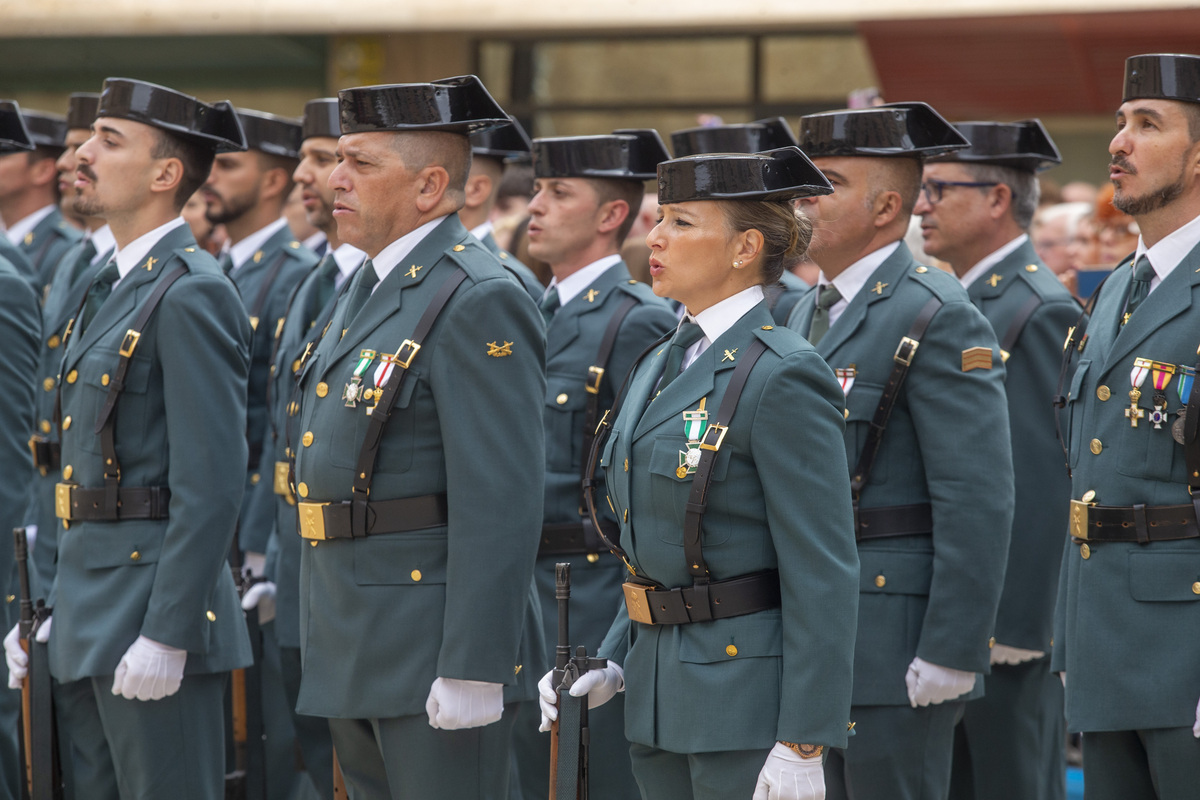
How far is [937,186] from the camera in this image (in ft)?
15.6

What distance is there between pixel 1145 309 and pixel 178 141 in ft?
8.43

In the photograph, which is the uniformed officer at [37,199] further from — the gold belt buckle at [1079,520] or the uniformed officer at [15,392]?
the gold belt buckle at [1079,520]

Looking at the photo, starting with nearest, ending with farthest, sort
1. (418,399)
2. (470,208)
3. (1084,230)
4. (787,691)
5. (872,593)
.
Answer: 1. (787,691)
2. (418,399)
3. (872,593)
4. (470,208)
5. (1084,230)

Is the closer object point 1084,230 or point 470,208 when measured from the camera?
point 470,208

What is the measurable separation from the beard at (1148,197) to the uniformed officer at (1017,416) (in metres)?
1.14

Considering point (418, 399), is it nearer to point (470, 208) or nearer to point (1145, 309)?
point (1145, 309)

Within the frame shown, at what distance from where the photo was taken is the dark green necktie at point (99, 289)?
157 inches

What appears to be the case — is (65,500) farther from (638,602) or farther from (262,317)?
(262,317)

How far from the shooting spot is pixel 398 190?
3465mm

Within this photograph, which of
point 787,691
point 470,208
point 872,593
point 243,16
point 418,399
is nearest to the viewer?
point 787,691

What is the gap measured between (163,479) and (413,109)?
44.9 inches

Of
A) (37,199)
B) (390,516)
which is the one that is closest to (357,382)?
(390,516)

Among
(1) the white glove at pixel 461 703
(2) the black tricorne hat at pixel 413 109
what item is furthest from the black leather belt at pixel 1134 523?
(2) the black tricorne hat at pixel 413 109

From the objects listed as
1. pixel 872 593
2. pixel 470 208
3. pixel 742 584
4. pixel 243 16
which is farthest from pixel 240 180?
pixel 243 16
